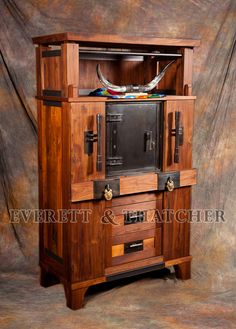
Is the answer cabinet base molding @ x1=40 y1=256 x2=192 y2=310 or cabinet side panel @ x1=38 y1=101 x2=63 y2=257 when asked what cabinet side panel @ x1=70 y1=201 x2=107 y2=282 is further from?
cabinet side panel @ x1=38 y1=101 x2=63 y2=257

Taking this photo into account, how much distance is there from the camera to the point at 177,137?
147 inches

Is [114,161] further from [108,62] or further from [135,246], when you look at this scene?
[108,62]

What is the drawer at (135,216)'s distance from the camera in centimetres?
367

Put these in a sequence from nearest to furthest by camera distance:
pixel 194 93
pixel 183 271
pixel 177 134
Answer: pixel 177 134
pixel 183 271
pixel 194 93

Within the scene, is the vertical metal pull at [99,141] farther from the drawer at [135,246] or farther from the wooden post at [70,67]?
the drawer at [135,246]

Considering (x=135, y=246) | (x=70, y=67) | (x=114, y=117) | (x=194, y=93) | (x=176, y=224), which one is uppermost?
(x=70, y=67)

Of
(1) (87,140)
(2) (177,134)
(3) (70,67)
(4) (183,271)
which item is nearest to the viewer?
(3) (70,67)

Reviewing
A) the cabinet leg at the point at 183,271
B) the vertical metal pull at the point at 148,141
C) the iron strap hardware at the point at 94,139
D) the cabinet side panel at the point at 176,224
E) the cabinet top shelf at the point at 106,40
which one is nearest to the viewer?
the cabinet top shelf at the point at 106,40

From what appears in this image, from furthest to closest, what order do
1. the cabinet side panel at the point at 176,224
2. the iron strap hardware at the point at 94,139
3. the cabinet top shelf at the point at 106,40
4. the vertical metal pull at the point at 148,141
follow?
1. the cabinet side panel at the point at 176,224
2. the vertical metal pull at the point at 148,141
3. the iron strap hardware at the point at 94,139
4. the cabinet top shelf at the point at 106,40

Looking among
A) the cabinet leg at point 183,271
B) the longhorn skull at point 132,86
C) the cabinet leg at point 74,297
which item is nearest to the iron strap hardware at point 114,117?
the longhorn skull at point 132,86

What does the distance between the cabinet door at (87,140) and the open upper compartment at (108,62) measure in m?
0.13

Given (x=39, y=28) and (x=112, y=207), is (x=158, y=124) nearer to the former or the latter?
(x=112, y=207)

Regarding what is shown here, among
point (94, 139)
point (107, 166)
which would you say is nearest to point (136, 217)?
point (107, 166)

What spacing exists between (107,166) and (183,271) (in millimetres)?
1037
